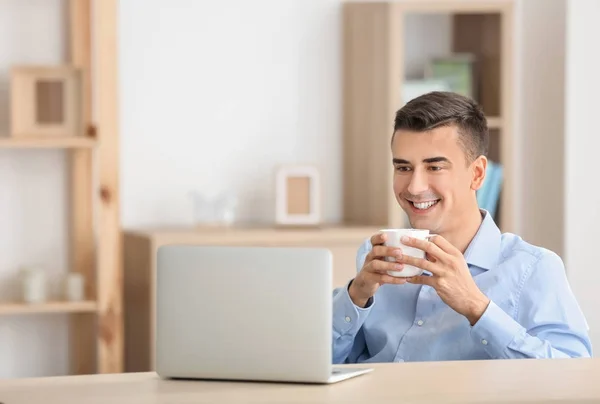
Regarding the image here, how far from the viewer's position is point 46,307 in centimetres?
369

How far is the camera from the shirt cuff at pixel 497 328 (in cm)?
217

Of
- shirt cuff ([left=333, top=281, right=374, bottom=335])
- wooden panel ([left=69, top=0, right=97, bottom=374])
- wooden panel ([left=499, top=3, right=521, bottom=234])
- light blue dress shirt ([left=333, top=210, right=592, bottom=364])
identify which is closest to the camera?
light blue dress shirt ([left=333, top=210, right=592, bottom=364])

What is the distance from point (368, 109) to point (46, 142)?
121cm

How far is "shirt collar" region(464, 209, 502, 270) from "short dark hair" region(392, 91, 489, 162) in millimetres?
172

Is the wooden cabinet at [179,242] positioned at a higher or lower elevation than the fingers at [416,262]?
lower

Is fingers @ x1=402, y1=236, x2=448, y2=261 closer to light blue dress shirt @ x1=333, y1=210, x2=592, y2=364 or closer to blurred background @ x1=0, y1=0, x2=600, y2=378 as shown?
light blue dress shirt @ x1=333, y1=210, x2=592, y2=364

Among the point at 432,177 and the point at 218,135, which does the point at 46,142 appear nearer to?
the point at 218,135

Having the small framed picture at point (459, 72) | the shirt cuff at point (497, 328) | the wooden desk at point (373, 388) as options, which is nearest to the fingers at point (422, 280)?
the shirt cuff at point (497, 328)

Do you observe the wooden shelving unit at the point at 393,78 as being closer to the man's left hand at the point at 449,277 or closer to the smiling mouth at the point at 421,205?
the smiling mouth at the point at 421,205

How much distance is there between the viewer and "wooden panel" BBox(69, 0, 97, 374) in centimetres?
391

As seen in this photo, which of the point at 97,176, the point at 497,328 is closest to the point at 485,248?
the point at 497,328

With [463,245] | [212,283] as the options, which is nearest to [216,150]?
[463,245]

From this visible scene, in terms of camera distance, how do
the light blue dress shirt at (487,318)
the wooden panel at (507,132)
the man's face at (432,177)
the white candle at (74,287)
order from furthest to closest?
the wooden panel at (507,132)
the white candle at (74,287)
the man's face at (432,177)
the light blue dress shirt at (487,318)

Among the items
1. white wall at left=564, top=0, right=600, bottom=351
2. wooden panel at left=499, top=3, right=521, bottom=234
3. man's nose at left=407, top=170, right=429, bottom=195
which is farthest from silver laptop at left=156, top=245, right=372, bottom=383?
white wall at left=564, top=0, right=600, bottom=351
